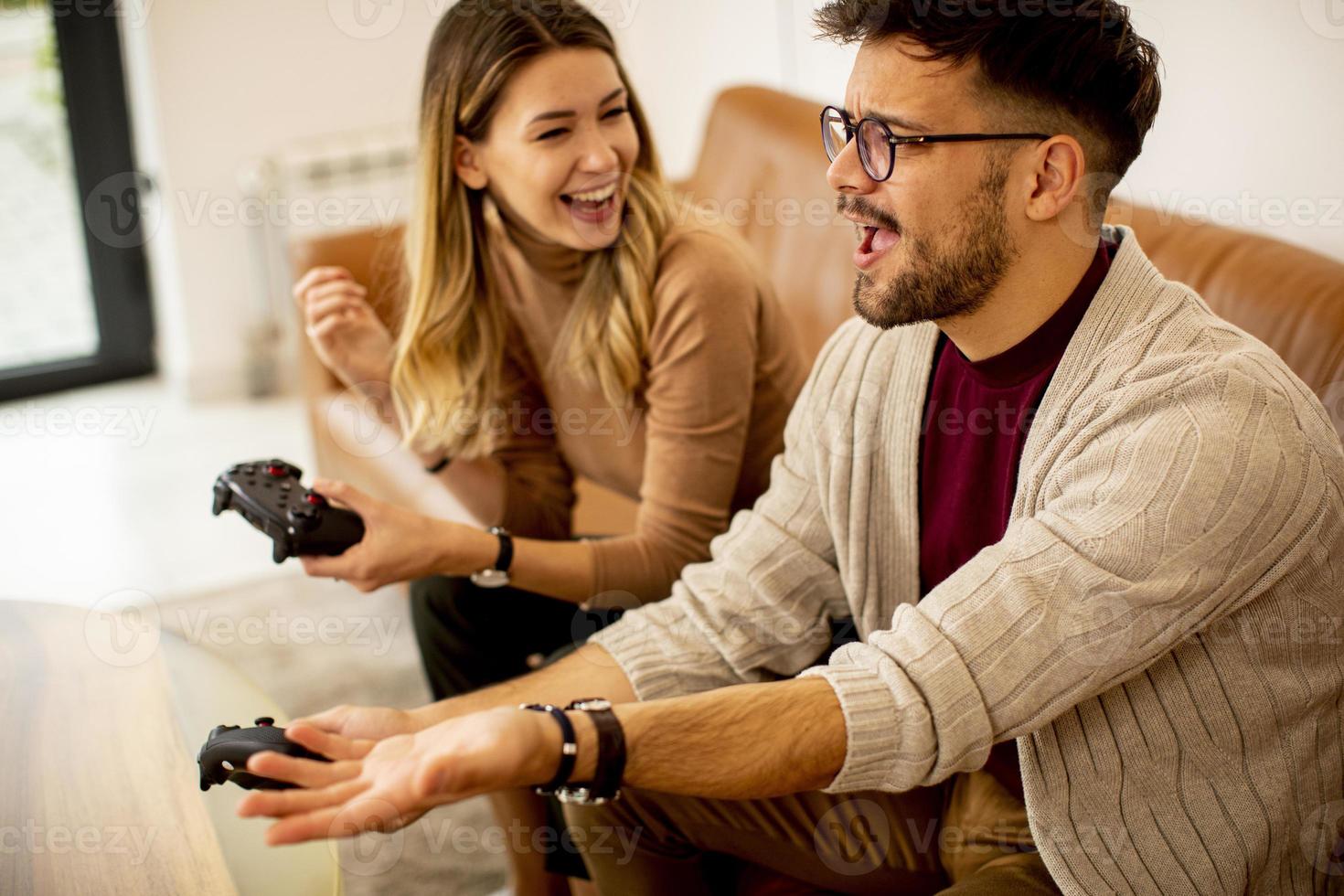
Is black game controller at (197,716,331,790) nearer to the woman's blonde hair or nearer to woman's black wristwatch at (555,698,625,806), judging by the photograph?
woman's black wristwatch at (555,698,625,806)

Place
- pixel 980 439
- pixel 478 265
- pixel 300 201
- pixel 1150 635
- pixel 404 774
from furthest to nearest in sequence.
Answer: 1. pixel 300 201
2. pixel 478 265
3. pixel 980 439
4. pixel 1150 635
5. pixel 404 774

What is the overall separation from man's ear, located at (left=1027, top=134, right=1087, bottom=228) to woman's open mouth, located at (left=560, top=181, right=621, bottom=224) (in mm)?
656

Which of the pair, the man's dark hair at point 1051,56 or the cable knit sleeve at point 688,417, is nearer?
the man's dark hair at point 1051,56

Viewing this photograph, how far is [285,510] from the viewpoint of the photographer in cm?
132

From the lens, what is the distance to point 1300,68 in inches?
60.4

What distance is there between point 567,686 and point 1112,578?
549 millimetres

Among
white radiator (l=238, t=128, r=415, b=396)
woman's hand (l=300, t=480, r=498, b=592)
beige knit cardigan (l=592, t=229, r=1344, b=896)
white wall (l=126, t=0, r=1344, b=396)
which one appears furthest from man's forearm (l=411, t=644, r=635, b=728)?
white radiator (l=238, t=128, r=415, b=396)

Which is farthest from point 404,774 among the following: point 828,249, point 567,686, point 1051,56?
point 828,249

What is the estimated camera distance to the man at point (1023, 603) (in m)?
0.98

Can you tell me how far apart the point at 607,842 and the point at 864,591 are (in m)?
0.36

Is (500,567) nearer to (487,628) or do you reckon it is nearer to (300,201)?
(487,628)

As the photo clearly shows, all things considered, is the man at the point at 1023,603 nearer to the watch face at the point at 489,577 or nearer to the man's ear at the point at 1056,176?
the man's ear at the point at 1056,176

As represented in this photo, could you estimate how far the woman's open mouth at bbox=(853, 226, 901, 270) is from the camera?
118 cm

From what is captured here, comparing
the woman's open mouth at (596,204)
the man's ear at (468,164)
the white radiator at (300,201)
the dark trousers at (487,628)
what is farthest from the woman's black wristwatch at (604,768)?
the white radiator at (300,201)
